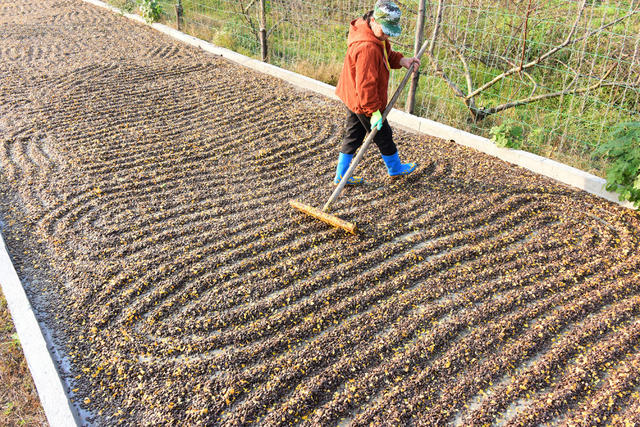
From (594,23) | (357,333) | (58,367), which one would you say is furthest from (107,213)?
(594,23)

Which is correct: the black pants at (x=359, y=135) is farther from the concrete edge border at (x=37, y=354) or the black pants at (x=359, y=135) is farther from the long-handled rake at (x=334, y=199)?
the concrete edge border at (x=37, y=354)

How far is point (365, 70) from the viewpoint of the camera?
359 centimetres

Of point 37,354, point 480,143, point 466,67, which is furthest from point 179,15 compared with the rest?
point 37,354

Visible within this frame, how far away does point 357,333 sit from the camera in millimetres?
2881

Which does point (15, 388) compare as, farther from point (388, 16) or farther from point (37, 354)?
point (388, 16)

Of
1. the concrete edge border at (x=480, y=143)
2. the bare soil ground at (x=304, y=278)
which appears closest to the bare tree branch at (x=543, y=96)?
the concrete edge border at (x=480, y=143)

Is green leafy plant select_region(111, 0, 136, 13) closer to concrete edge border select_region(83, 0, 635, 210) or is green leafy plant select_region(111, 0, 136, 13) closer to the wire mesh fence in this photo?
concrete edge border select_region(83, 0, 635, 210)

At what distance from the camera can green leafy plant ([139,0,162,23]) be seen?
9.45m

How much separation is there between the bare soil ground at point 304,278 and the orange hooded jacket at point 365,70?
90 cm

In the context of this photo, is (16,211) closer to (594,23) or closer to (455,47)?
(455,47)

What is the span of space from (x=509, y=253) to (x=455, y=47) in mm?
3000

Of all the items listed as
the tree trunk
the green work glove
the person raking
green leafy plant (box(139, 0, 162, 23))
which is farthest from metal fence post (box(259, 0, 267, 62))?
the green work glove

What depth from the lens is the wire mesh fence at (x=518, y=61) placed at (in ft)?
15.3

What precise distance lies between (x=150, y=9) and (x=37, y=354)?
8485 mm
